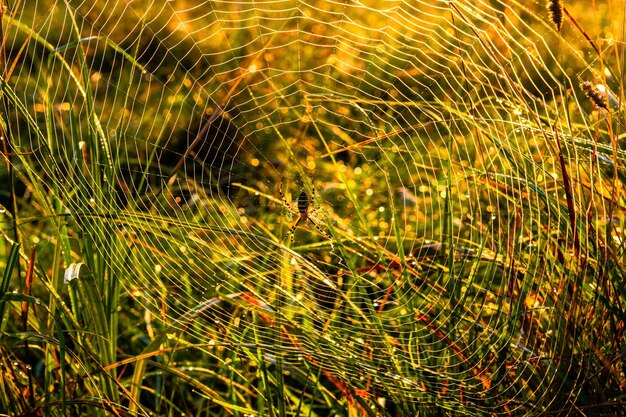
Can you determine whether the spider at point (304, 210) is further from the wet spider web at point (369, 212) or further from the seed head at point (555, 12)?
the seed head at point (555, 12)

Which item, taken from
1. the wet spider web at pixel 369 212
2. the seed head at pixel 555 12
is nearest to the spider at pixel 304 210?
the wet spider web at pixel 369 212

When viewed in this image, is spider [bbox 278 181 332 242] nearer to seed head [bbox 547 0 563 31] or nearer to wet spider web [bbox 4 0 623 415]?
wet spider web [bbox 4 0 623 415]

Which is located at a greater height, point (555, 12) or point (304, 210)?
point (555, 12)

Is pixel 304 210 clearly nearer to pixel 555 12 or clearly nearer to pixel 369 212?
pixel 369 212

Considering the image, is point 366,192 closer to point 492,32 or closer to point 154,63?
point 492,32

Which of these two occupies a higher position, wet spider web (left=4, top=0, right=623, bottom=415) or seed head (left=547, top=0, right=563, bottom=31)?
seed head (left=547, top=0, right=563, bottom=31)

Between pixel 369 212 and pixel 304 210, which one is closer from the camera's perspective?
pixel 304 210

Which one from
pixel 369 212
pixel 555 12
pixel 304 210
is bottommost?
pixel 369 212

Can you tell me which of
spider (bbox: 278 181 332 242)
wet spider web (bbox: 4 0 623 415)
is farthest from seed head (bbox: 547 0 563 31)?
spider (bbox: 278 181 332 242)

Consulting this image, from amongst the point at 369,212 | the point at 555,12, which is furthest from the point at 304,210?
the point at 555,12
